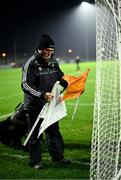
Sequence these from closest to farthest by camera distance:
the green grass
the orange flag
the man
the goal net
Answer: the goal net, the green grass, the man, the orange flag

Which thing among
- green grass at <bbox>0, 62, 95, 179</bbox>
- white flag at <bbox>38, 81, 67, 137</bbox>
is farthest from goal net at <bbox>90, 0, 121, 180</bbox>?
white flag at <bbox>38, 81, 67, 137</bbox>

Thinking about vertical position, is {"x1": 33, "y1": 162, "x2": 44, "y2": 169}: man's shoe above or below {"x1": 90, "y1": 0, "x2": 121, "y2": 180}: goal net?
below

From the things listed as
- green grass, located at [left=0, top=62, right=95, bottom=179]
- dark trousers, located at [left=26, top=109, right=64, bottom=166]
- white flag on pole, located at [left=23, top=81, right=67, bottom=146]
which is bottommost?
green grass, located at [left=0, top=62, right=95, bottom=179]

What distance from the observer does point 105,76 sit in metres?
6.21

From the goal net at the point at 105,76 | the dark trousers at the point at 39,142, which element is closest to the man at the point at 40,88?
the dark trousers at the point at 39,142

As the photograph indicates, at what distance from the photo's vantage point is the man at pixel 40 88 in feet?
21.0

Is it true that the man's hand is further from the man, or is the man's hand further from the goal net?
the goal net

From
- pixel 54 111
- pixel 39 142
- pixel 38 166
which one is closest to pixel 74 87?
pixel 54 111

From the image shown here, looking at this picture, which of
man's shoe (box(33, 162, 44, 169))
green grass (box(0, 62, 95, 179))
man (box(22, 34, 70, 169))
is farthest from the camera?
man's shoe (box(33, 162, 44, 169))

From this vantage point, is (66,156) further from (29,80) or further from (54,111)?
(29,80)

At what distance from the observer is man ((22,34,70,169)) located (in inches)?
252

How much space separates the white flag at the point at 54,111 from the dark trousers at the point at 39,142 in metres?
0.23

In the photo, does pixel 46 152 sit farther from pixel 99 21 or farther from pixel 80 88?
pixel 99 21

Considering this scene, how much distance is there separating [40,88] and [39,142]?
78 centimetres
